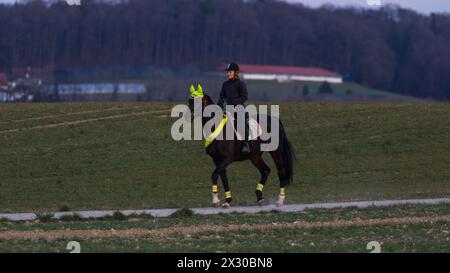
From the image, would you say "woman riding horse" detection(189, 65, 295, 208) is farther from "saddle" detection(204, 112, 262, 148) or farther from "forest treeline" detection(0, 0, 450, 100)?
"forest treeline" detection(0, 0, 450, 100)

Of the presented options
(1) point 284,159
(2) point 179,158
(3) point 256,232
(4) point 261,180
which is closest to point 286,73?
(2) point 179,158

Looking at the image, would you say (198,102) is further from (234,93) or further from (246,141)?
(246,141)

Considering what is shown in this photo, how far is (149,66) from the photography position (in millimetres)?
63781

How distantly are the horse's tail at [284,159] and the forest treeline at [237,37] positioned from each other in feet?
129

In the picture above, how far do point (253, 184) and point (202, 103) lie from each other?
880 cm

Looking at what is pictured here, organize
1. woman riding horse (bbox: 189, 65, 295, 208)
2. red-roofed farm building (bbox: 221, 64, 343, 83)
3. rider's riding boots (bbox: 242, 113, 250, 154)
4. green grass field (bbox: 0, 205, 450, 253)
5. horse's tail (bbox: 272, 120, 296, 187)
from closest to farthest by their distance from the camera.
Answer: green grass field (bbox: 0, 205, 450, 253) < woman riding horse (bbox: 189, 65, 295, 208) < rider's riding boots (bbox: 242, 113, 250, 154) < horse's tail (bbox: 272, 120, 296, 187) < red-roofed farm building (bbox: 221, 64, 343, 83)

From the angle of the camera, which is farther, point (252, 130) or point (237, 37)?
point (237, 37)

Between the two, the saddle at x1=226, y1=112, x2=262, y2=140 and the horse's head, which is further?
the saddle at x1=226, y1=112, x2=262, y2=140

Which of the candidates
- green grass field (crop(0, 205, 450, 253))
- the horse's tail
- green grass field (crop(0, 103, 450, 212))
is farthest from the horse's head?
green grass field (crop(0, 103, 450, 212))

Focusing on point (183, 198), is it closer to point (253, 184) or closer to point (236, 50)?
point (253, 184)

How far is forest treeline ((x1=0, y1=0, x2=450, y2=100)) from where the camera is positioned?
6750cm

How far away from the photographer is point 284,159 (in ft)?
82.3

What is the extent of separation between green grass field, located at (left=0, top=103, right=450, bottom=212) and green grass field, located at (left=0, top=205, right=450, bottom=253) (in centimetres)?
490

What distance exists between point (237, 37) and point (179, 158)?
43414mm
